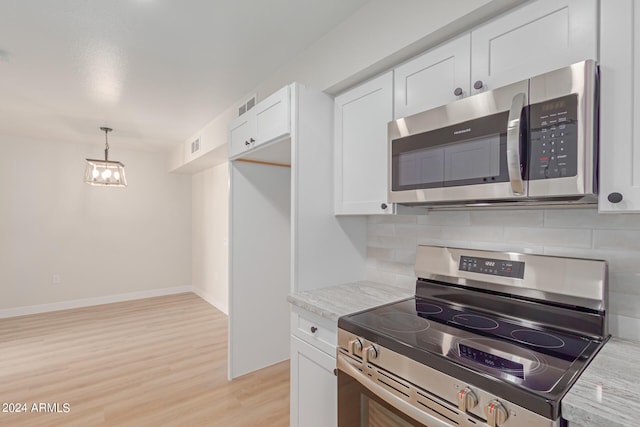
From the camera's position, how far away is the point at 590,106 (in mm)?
945

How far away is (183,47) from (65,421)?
2.65 metres

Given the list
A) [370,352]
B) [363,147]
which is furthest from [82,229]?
[370,352]

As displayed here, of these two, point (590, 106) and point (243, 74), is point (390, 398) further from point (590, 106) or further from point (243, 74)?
point (243, 74)

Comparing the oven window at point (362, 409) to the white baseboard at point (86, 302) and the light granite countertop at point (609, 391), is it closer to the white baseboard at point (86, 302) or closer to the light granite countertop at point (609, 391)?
the light granite countertop at point (609, 391)

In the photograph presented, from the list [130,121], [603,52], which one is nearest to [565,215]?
[603,52]

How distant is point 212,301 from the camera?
4.89 metres

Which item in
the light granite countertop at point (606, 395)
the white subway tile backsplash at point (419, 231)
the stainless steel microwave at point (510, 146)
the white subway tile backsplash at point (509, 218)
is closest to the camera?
the light granite countertop at point (606, 395)

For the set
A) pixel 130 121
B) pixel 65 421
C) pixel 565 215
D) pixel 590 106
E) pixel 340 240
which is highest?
pixel 130 121

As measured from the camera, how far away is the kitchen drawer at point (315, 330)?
1512 mm

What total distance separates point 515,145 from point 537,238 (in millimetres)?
511

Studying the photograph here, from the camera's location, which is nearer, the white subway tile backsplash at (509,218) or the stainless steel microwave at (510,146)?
the stainless steel microwave at (510,146)

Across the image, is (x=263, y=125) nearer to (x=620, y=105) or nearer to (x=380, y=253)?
(x=380, y=253)

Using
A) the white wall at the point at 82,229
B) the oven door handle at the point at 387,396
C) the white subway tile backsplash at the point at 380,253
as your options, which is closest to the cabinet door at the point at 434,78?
the white subway tile backsplash at the point at 380,253

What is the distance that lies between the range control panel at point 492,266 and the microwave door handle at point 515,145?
394mm
